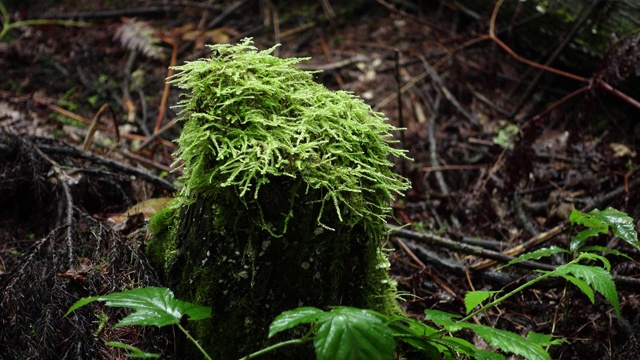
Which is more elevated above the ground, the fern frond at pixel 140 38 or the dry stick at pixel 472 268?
the fern frond at pixel 140 38

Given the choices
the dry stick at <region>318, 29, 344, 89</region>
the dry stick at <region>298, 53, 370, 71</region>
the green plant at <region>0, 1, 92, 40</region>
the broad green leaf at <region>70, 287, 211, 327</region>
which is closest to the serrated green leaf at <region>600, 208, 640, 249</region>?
the broad green leaf at <region>70, 287, 211, 327</region>

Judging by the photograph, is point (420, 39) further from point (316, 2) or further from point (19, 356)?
point (19, 356)

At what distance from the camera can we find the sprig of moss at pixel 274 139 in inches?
73.5

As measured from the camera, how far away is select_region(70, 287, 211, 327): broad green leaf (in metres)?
1.59

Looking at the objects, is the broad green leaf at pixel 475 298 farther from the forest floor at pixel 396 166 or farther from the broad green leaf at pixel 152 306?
the broad green leaf at pixel 152 306

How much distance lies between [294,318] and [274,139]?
2.53 ft

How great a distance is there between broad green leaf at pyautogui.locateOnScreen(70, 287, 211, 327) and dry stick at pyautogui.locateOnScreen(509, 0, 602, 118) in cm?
411

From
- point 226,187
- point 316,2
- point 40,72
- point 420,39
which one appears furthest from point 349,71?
point 226,187

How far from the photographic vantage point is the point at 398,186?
2076 mm

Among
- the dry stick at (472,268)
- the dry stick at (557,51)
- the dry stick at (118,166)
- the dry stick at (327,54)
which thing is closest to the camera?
the dry stick at (472,268)

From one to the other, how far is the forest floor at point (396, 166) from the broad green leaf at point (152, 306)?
304 millimetres

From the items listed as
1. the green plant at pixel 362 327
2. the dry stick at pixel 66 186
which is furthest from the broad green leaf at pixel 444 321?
the dry stick at pixel 66 186

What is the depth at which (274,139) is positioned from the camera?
193 centimetres

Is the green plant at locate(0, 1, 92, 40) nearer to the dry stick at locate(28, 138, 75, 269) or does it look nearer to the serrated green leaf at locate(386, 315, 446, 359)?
the dry stick at locate(28, 138, 75, 269)
